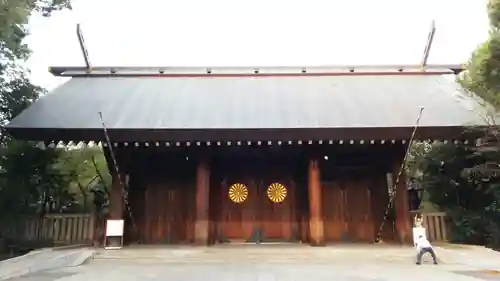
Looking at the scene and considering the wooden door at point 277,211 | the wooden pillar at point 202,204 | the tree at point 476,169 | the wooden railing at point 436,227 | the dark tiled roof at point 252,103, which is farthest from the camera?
the wooden railing at point 436,227

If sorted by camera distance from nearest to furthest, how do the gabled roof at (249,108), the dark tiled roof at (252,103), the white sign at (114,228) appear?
1. the gabled roof at (249,108)
2. the white sign at (114,228)
3. the dark tiled roof at (252,103)

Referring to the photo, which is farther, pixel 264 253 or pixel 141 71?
pixel 141 71

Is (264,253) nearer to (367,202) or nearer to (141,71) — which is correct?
(367,202)

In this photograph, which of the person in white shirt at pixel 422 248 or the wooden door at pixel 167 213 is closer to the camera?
the person in white shirt at pixel 422 248

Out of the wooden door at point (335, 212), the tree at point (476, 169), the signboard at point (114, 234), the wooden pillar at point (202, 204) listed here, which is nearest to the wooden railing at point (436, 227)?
the tree at point (476, 169)

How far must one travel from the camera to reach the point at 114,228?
10.9 m

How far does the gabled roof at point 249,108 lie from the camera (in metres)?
10.7

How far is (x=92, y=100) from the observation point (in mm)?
13000

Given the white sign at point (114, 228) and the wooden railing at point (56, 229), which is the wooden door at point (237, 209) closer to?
the white sign at point (114, 228)

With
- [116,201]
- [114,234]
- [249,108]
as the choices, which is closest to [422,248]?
[249,108]

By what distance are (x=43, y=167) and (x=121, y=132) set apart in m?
4.63

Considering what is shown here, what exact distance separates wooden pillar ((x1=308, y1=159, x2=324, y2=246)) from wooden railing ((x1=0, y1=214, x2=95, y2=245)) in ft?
23.9

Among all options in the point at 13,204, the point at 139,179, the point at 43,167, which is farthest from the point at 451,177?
the point at 13,204

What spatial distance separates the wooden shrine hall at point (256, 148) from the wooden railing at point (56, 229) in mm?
2776
